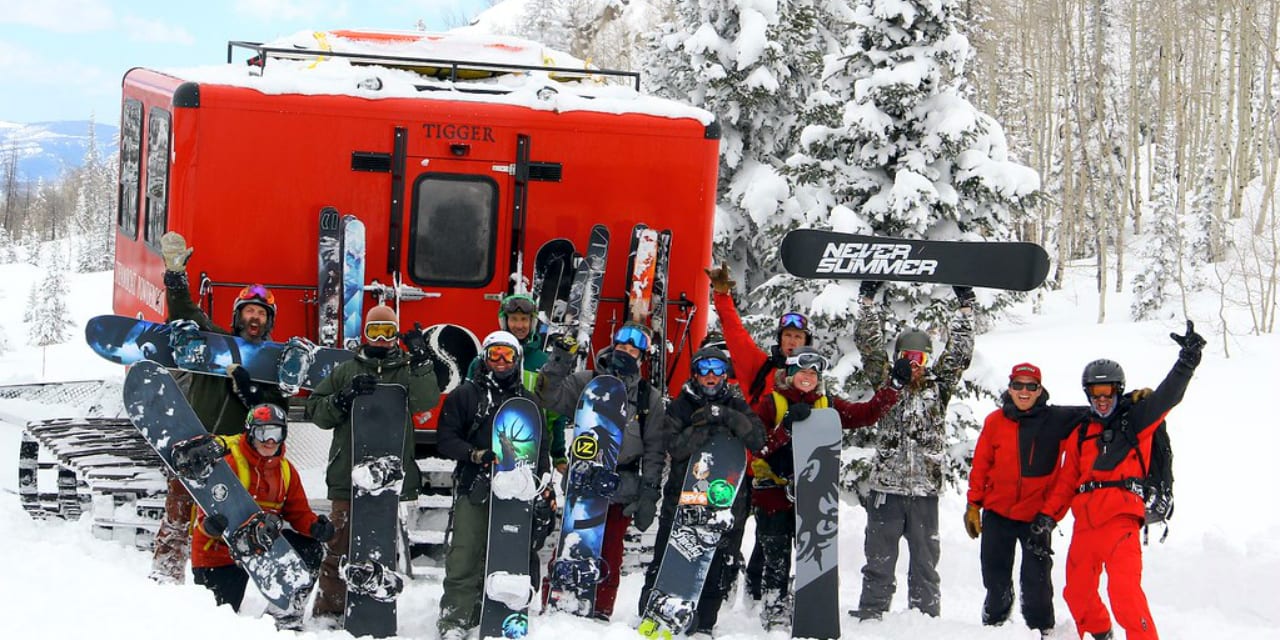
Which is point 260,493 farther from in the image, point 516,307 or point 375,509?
point 516,307

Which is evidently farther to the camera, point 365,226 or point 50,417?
point 50,417

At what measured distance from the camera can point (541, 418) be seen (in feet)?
20.2

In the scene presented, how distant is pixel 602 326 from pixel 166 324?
8.32 feet

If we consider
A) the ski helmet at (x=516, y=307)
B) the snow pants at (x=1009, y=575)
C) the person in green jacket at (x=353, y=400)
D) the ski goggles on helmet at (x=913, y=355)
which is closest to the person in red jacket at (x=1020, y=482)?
Result: the snow pants at (x=1009, y=575)

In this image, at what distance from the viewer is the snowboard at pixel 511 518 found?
5801 mm

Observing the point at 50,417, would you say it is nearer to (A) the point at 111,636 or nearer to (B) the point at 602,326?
(B) the point at 602,326

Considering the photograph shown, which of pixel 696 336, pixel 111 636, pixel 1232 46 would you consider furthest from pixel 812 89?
pixel 1232 46

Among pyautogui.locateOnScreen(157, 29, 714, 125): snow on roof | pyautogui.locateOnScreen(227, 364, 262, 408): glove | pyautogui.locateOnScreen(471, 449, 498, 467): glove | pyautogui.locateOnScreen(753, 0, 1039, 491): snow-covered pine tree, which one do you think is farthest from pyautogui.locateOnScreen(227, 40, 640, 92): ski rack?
pyautogui.locateOnScreen(753, 0, 1039, 491): snow-covered pine tree

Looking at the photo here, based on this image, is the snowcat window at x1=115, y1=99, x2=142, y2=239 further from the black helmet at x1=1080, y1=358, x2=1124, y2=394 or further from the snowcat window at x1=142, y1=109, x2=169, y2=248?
Answer: the black helmet at x1=1080, y1=358, x2=1124, y2=394

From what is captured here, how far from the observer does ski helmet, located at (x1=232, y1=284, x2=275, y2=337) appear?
655 centimetres

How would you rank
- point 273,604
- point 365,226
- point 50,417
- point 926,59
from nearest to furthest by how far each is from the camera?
point 273,604
point 365,226
point 50,417
point 926,59

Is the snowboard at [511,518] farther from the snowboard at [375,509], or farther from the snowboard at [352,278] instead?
the snowboard at [352,278]

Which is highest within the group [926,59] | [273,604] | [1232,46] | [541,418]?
[1232,46]

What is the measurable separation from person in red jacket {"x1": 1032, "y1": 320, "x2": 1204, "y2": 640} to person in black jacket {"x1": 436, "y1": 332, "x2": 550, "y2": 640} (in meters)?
2.69
